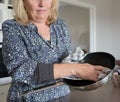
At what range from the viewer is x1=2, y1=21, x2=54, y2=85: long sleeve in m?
0.68

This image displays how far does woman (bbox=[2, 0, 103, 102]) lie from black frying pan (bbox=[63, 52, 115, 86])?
4 centimetres

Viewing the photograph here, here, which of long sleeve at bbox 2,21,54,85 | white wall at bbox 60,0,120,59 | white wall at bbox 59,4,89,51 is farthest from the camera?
white wall at bbox 59,4,89,51

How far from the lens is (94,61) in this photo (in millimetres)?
827

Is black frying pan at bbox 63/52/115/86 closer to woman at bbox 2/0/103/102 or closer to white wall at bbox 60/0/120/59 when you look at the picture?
woman at bbox 2/0/103/102

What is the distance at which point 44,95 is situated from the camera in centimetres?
81

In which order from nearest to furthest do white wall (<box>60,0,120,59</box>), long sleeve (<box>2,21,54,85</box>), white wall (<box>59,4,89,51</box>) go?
long sleeve (<box>2,21,54,85</box>) → white wall (<box>60,0,120,59</box>) → white wall (<box>59,4,89,51</box>)

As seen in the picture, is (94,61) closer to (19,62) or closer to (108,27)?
(19,62)

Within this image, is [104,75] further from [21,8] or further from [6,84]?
[6,84]

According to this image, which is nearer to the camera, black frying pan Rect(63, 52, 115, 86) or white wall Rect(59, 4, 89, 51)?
black frying pan Rect(63, 52, 115, 86)

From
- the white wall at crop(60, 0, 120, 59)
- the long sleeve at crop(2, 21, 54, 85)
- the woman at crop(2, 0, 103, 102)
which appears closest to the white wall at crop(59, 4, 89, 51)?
the white wall at crop(60, 0, 120, 59)

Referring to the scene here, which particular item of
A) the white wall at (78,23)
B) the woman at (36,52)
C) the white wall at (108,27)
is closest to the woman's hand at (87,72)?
the woman at (36,52)

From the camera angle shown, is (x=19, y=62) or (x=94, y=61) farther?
(x=94, y=61)

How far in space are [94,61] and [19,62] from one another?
27 cm

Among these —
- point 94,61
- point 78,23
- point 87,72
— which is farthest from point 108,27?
point 87,72
